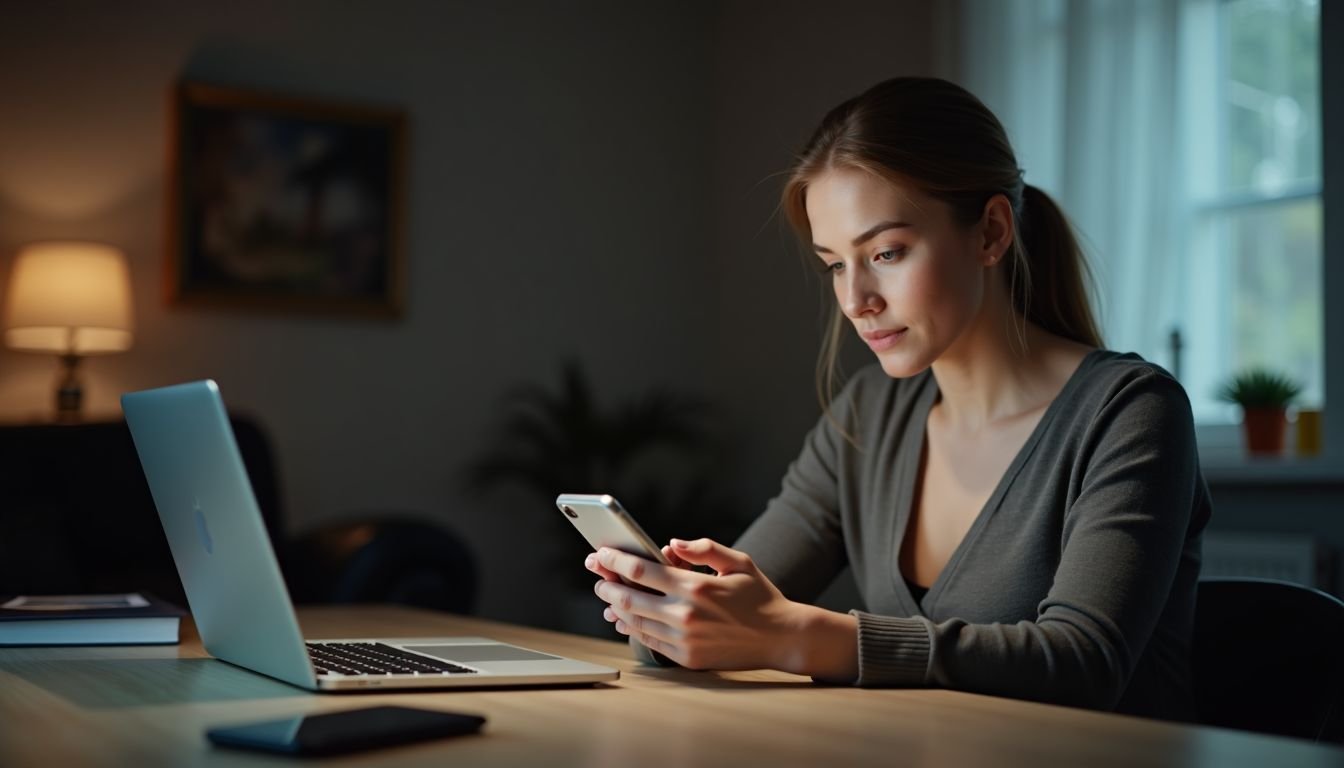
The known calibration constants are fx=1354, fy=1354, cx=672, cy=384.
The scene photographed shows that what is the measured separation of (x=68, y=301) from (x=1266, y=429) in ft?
9.84

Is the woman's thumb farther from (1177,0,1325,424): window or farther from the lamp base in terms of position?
the lamp base

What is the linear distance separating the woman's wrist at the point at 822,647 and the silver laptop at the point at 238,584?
15cm

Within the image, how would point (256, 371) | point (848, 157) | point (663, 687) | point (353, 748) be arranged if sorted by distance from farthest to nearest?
point (256, 371) → point (848, 157) → point (663, 687) → point (353, 748)

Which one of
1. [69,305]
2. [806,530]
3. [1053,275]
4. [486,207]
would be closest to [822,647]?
[806,530]

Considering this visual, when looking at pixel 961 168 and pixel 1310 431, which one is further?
pixel 1310 431

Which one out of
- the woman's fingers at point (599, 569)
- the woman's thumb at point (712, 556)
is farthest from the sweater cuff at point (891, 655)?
the woman's fingers at point (599, 569)

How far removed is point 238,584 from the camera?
1037 mm

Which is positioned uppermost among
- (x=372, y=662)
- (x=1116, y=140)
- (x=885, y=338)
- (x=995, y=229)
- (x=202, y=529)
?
(x=1116, y=140)

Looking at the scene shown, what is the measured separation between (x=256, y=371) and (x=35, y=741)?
3.52 metres

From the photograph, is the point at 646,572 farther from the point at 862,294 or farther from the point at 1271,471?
the point at 1271,471

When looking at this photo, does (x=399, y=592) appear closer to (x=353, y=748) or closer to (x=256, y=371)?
(x=256, y=371)

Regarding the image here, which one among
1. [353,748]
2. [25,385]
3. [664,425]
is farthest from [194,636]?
[664,425]

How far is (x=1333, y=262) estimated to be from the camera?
292 cm

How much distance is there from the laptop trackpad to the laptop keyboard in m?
0.02
